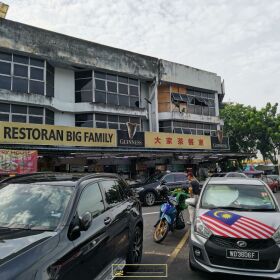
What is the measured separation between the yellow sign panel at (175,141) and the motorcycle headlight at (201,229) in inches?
686

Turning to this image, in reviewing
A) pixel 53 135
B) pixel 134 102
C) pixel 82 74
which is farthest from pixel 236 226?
pixel 134 102

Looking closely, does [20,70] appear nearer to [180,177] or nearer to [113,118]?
[113,118]

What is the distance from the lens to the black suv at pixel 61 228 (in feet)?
9.77

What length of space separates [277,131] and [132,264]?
34.9 meters

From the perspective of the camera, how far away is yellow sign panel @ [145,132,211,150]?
2334cm

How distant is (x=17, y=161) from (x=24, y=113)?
20.7 feet

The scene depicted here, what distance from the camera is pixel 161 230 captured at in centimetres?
796

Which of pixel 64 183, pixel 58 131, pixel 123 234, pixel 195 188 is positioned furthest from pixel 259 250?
pixel 58 131

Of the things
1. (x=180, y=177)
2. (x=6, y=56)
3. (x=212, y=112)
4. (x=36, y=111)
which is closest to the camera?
(x=180, y=177)

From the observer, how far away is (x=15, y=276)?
265 cm

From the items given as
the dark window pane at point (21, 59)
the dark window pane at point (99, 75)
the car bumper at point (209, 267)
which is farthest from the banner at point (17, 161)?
the car bumper at point (209, 267)

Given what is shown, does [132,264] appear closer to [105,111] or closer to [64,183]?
[64,183]

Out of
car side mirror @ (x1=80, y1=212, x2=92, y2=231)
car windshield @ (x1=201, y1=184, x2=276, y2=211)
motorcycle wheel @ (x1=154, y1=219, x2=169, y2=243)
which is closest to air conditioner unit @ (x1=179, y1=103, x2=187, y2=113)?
motorcycle wheel @ (x1=154, y1=219, x2=169, y2=243)

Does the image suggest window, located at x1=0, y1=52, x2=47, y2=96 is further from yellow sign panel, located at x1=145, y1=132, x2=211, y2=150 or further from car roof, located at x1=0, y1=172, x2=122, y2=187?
car roof, located at x1=0, y1=172, x2=122, y2=187
